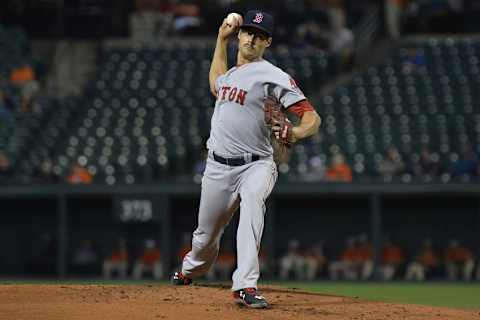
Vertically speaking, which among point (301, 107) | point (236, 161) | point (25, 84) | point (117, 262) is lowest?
point (117, 262)

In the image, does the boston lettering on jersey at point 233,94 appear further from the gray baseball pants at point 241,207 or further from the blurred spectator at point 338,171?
the blurred spectator at point 338,171

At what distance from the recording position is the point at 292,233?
17.5m

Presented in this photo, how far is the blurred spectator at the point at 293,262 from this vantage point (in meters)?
17.2

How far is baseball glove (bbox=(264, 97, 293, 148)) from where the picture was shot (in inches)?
277

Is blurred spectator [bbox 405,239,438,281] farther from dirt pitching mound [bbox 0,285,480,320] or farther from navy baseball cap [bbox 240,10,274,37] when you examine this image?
navy baseball cap [bbox 240,10,274,37]

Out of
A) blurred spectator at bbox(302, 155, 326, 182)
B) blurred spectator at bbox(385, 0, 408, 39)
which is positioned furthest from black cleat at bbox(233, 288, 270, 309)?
blurred spectator at bbox(385, 0, 408, 39)

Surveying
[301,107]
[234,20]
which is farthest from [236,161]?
[234,20]

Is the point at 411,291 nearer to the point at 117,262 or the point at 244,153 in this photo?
the point at 117,262

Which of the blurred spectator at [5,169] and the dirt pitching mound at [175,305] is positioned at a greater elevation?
the blurred spectator at [5,169]

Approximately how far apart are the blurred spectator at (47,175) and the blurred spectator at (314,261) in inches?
158

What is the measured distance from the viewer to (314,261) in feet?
56.5

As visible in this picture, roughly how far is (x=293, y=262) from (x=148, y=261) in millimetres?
2231

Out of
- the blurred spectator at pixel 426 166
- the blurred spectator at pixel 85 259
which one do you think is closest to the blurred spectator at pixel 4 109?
the blurred spectator at pixel 85 259

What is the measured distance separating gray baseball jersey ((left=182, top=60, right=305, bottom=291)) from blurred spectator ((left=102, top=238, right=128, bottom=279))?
10.0 metres
